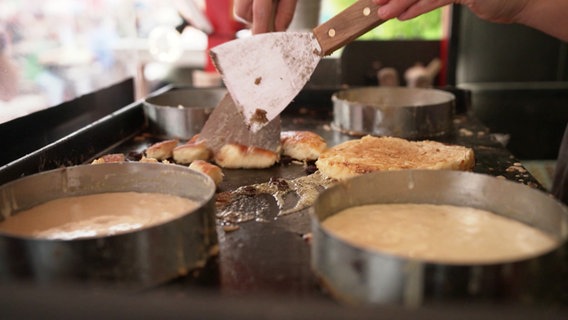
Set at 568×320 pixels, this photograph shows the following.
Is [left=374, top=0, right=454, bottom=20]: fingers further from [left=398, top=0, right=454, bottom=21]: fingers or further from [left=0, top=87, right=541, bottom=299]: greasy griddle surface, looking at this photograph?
[left=0, top=87, right=541, bottom=299]: greasy griddle surface

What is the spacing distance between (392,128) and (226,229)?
1.35m

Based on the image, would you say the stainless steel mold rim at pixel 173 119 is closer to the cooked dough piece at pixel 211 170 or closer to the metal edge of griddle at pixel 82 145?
the metal edge of griddle at pixel 82 145

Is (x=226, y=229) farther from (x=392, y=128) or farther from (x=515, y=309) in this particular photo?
(x=392, y=128)

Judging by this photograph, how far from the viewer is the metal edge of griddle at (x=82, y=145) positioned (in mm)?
1871

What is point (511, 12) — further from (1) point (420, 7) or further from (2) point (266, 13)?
(2) point (266, 13)

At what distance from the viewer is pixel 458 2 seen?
2.34m

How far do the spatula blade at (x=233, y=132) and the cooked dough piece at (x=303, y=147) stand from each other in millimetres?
55

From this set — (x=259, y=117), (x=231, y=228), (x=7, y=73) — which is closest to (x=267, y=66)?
(x=259, y=117)

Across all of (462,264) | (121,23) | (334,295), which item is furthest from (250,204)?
(121,23)

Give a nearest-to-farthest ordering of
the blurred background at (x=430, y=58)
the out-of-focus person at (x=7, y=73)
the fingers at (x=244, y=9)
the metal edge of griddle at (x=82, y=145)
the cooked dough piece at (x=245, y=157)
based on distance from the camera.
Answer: the metal edge of griddle at (x=82, y=145), the cooked dough piece at (x=245, y=157), the out-of-focus person at (x=7, y=73), the fingers at (x=244, y=9), the blurred background at (x=430, y=58)

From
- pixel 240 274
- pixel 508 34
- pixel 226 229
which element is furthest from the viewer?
pixel 508 34

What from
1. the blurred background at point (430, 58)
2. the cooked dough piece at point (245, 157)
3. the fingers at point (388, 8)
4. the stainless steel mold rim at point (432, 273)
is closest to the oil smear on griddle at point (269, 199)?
the cooked dough piece at point (245, 157)

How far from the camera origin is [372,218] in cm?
152

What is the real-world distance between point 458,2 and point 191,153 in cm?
130
